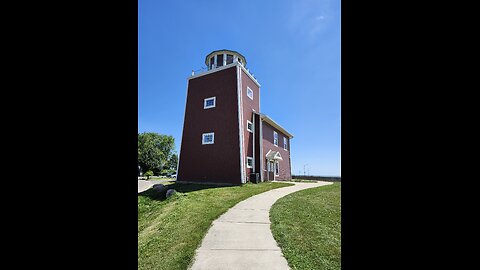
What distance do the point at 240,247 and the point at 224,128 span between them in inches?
520

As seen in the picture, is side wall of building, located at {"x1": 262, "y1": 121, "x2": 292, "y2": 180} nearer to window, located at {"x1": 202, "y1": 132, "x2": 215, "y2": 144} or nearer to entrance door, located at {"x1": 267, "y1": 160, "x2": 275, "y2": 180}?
entrance door, located at {"x1": 267, "y1": 160, "x2": 275, "y2": 180}

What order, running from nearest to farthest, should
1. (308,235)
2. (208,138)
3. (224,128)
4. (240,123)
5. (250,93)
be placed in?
(308,235)
(240,123)
(224,128)
(208,138)
(250,93)

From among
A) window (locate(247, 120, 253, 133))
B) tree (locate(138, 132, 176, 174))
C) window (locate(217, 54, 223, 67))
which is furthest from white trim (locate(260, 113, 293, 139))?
tree (locate(138, 132, 176, 174))

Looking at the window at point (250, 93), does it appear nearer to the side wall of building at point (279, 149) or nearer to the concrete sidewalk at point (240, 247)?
the side wall of building at point (279, 149)

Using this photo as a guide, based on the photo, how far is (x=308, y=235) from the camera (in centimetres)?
522

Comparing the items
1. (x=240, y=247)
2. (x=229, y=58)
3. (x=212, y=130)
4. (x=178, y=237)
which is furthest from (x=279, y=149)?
(x=240, y=247)

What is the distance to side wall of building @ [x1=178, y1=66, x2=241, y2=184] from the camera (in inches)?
659

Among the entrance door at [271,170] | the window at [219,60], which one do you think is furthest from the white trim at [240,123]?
the entrance door at [271,170]

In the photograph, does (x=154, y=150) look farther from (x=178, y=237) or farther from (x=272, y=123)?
(x=178, y=237)

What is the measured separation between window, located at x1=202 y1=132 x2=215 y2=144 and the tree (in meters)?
31.6
